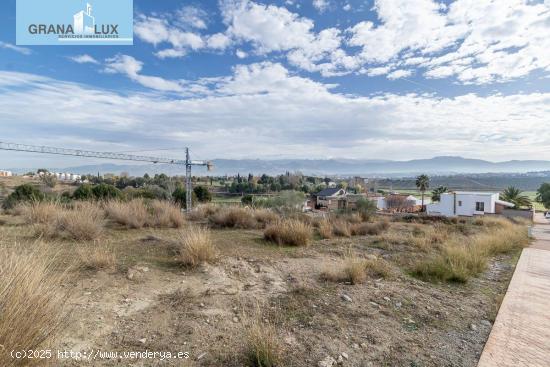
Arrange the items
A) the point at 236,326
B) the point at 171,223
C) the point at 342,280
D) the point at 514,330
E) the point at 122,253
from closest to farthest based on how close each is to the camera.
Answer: the point at 236,326 → the point at 514,330 → the point at 342,280 → the point at 122,253 → the point at 171,223

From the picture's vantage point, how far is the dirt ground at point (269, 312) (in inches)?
91.4

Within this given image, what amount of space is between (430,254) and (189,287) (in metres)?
5.10

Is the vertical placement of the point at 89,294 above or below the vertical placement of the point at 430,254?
above

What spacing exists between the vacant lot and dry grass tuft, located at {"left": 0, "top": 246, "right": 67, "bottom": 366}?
0.01 metres

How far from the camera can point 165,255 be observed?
4.76 meters

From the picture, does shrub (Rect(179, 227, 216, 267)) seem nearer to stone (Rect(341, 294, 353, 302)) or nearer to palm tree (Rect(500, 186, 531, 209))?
stone (Rect(341, 294, 353, 302))

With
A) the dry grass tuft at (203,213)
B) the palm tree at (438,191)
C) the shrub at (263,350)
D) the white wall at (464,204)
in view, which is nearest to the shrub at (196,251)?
the shrub at (263,350)

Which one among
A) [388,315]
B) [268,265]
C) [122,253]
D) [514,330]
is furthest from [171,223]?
[514,330]

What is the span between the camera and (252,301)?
10.6 ft

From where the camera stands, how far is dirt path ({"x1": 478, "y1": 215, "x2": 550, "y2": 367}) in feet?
8.06

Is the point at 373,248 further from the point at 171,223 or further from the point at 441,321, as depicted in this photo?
the point at 171,223

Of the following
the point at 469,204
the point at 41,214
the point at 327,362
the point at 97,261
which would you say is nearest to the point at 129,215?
the point at 41,214

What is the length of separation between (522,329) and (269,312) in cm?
263

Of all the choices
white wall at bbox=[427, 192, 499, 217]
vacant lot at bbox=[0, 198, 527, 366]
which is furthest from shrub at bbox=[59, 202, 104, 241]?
white wall at bbox=[427, 192, 499, 217]
